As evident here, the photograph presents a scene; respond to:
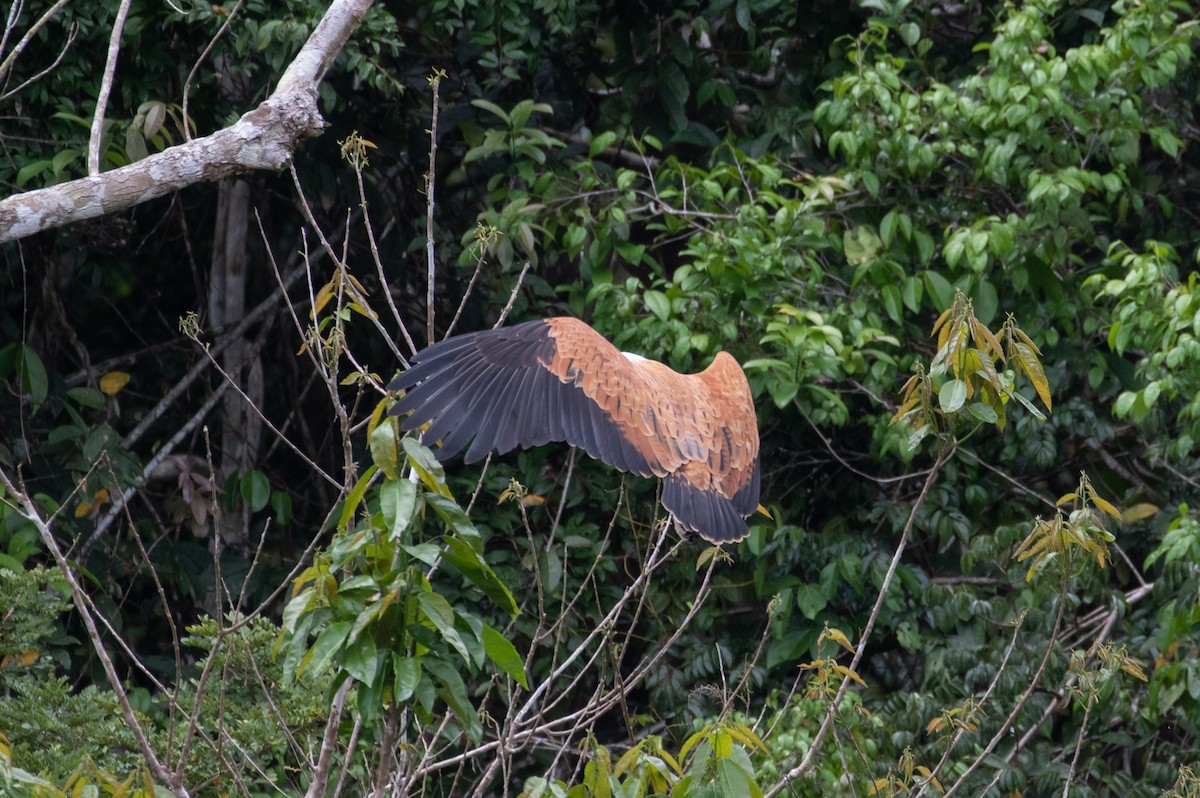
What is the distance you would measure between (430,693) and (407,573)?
196 mm

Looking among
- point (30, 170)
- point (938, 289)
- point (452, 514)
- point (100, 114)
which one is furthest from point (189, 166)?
point (938, 289)

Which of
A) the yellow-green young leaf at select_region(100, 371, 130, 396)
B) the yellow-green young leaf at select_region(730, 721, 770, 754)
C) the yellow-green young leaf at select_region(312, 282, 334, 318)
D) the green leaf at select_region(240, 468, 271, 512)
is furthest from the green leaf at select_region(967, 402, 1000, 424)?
the yellow-green young leaf at select_region(100, 371, 130, 396)

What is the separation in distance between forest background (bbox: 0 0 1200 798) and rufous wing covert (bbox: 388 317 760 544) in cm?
22

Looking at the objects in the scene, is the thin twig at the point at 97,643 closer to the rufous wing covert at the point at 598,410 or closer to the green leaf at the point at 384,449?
the green leaf at the point at 384,449

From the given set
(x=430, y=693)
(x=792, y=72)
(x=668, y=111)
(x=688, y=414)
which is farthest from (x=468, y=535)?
(x=792, y=72)

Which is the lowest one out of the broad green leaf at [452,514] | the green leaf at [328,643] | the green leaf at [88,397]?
the green leaf at [88,397]

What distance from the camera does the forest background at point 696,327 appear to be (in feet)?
15.3

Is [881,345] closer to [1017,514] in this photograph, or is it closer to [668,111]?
[1017,514]

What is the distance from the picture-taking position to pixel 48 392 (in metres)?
5.38

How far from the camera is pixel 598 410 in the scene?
402 cm

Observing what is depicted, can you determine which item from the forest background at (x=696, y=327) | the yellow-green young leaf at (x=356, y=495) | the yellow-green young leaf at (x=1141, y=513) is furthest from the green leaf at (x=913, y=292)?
the yellow-green young leaf at (x=356, y=495)

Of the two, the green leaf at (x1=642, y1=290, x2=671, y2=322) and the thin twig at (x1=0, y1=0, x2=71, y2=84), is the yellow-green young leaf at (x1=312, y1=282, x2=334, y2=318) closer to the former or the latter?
the thin twig at (x1=0, y1=0, x2=71, y2=84)

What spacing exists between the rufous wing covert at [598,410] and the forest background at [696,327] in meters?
0.22

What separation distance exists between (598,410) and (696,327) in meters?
1.19
